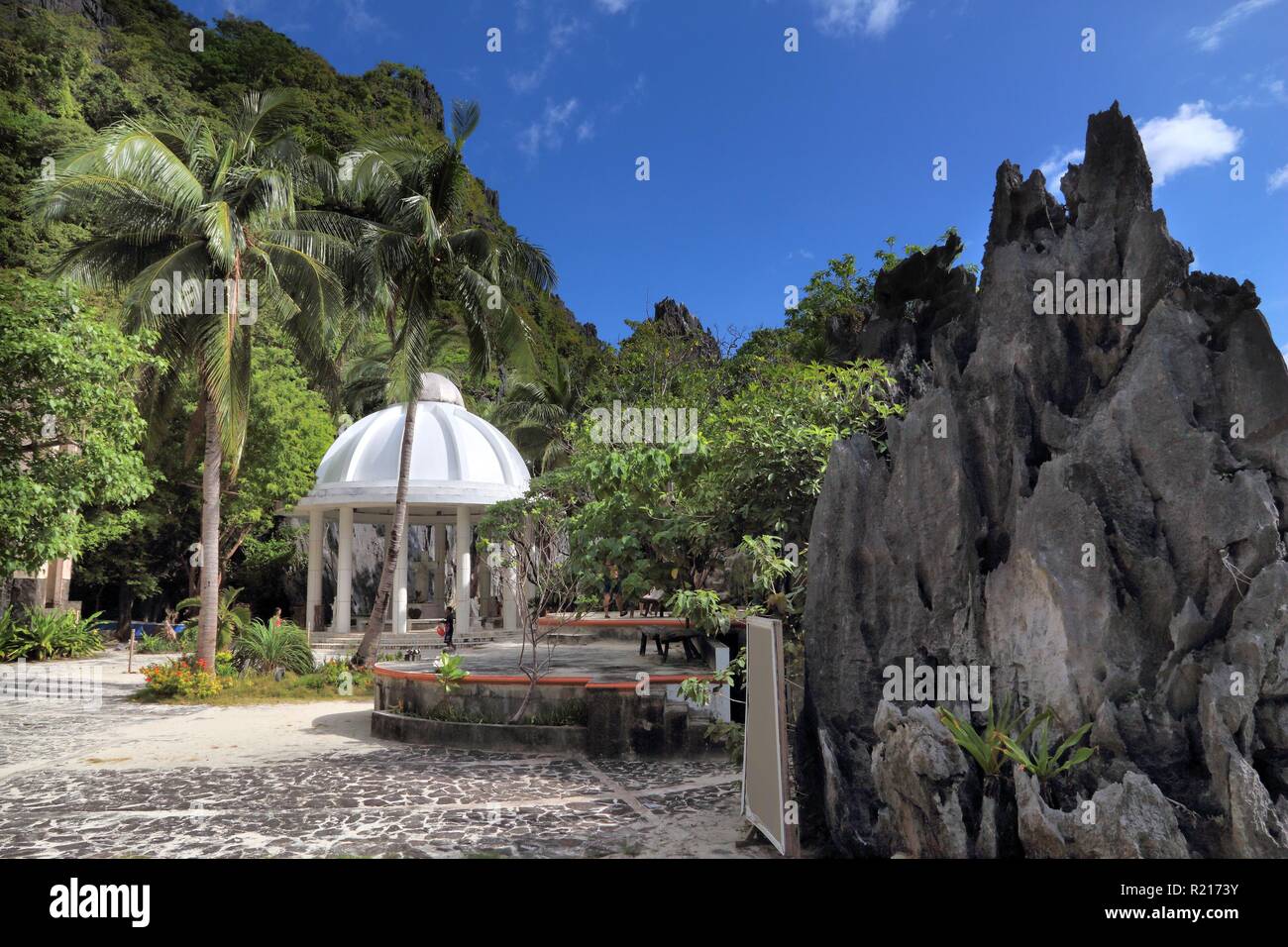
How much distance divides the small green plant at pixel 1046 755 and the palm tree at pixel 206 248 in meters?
17.1

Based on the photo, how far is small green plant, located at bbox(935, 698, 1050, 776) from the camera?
7.11 meters

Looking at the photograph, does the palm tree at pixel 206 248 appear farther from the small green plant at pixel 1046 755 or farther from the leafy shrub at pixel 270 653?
the small green plant at pixel 1046 755

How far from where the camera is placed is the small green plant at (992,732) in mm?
7105

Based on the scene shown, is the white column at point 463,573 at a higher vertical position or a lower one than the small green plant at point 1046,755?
higher

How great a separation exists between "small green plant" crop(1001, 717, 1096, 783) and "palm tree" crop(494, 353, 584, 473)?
101ft

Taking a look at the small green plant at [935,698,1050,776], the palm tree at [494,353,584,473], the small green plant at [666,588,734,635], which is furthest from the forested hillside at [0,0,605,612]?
the small green plant at [935,698,1050,776]

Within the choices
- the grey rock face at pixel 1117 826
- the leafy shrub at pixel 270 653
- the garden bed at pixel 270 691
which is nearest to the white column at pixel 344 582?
the leafy shrub at pixel 270 653

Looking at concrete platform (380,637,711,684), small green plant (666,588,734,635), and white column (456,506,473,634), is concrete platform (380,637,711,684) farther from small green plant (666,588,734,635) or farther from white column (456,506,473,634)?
white column (456,506,473,634)

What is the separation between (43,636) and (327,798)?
1958 cm

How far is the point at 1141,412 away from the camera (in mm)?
7621

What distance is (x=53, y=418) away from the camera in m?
17.5

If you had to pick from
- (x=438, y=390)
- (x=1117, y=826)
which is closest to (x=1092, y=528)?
(x=1117, y=826)

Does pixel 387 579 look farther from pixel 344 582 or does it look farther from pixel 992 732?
pixel 992 732
